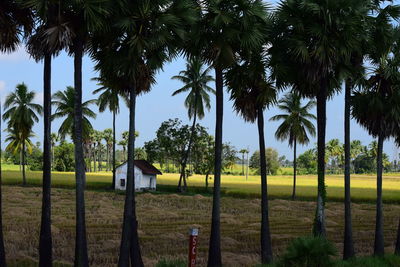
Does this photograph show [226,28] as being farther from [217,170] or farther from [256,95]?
[217,170]

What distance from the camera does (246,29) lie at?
82.3ft

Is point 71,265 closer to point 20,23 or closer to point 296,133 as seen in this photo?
point 20,23

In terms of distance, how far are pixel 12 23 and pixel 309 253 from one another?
1382 cm

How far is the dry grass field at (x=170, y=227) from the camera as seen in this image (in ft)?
93.6

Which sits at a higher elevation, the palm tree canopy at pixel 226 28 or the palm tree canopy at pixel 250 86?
the palm tree canopy at pixel 226 28

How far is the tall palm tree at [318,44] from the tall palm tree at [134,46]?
519 centimetres

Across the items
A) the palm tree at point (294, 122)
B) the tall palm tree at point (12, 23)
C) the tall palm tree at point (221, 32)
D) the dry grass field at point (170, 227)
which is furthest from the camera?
the palm tree at point (294, 122)

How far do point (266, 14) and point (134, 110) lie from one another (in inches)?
298

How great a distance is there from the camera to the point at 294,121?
236ft

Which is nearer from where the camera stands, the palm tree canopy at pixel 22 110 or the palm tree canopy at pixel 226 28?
the palm tree canopy at pixel 226 28

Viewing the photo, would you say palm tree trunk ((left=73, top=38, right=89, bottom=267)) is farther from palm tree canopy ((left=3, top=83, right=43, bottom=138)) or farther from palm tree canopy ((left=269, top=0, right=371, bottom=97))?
palm tree canopy ((left=3, top=83, right=43, bottom=138))

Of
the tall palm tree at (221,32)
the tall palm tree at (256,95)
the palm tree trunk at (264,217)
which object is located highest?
the tall palm tree at (221,32)

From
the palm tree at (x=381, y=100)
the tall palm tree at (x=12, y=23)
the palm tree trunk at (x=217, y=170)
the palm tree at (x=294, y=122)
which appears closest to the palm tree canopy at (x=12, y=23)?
the tall palm tree at (x=12, y=23)

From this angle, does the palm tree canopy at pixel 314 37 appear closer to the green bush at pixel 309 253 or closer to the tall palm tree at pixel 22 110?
the green bush at pixel 309 253
